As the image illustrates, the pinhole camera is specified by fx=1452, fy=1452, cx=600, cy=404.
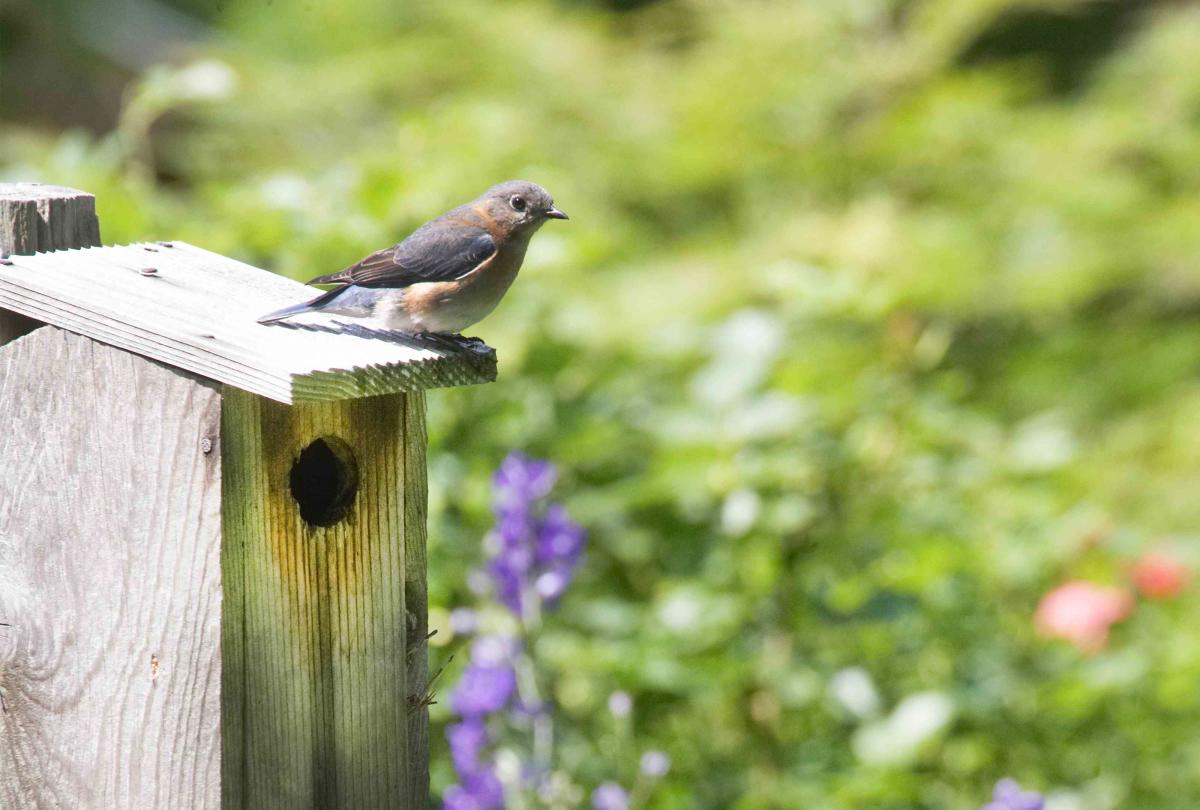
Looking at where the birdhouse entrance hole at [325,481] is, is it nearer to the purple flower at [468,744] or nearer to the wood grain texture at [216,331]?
the wood grain texture at [216,331]

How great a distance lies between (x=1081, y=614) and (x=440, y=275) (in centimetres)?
188

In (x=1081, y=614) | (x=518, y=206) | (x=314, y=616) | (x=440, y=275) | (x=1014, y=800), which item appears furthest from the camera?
(x=1081, y=614)

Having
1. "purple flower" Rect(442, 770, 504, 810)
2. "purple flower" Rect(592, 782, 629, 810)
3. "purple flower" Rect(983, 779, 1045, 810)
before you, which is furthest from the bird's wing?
"purple flower" Rect(983, 779, 1045, 810)

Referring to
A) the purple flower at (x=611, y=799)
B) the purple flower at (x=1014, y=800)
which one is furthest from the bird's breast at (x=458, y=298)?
the purple flower at (x=1014, y=800)

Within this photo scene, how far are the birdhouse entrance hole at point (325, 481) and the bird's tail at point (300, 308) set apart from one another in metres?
0.15

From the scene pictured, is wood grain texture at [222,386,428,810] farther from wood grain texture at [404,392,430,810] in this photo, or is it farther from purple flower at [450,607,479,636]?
purple flower at [450,607,479,636]

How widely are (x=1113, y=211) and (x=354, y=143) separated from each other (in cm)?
295

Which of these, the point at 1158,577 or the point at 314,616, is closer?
the point at 314,616

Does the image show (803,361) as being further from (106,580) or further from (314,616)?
(106,580)

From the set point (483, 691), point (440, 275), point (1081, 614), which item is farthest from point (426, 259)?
point (1081, 614)

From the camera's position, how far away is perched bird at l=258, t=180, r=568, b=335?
6.78 ft

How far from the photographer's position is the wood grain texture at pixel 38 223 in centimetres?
176

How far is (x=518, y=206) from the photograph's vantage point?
7.63ft

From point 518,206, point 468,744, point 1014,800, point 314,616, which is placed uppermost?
point 518,206
